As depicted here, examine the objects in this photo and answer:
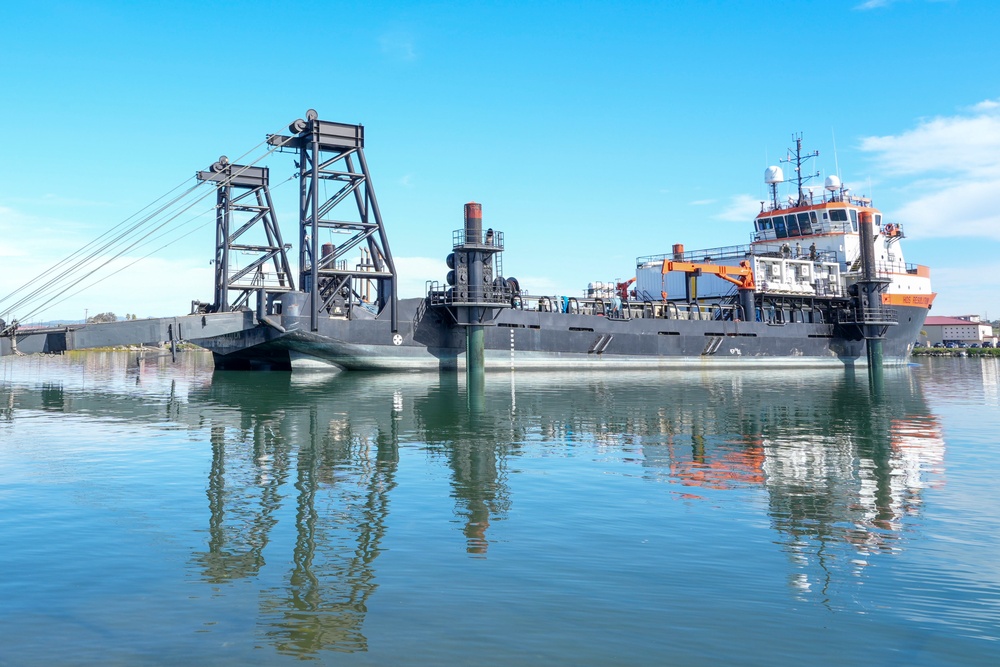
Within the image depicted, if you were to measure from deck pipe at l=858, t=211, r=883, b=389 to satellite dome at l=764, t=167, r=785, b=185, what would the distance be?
27.0 ft

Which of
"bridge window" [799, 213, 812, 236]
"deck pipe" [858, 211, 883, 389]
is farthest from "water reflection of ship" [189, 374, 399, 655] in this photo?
"bridge window" [799, 213, 812, 236]

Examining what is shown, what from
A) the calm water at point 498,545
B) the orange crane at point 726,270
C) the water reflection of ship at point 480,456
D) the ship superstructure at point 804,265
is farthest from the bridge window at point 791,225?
the calm water at point 498,545

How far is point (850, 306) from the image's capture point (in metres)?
55.2

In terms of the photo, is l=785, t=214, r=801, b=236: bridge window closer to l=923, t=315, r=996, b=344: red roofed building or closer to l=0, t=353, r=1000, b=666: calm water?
l=0, t=353, r=1000, b=666: calm water

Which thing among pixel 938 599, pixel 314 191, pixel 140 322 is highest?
A: pixel 314 191

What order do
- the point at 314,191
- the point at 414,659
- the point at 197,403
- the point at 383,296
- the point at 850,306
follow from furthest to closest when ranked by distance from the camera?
the point at 850,306, the point at 383,296, the point at 314,191, the point at 197,403, the point at 414,659

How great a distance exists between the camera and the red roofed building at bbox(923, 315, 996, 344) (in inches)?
4906

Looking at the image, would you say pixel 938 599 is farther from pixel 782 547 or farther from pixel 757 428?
pixel 757 428

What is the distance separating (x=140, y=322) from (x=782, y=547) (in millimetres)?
33156

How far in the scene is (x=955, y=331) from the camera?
126312 millimetres

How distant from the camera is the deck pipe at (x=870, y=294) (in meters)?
50.2

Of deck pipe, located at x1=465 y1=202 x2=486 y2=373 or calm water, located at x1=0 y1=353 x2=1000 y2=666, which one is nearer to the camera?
calm water, located at x1=0 y1=353 x2=1000 y2=666

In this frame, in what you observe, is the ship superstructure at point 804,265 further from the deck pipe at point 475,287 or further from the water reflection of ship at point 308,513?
the water reflection of ship at point 308,513

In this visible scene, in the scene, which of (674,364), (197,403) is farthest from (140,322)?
(674,364)
